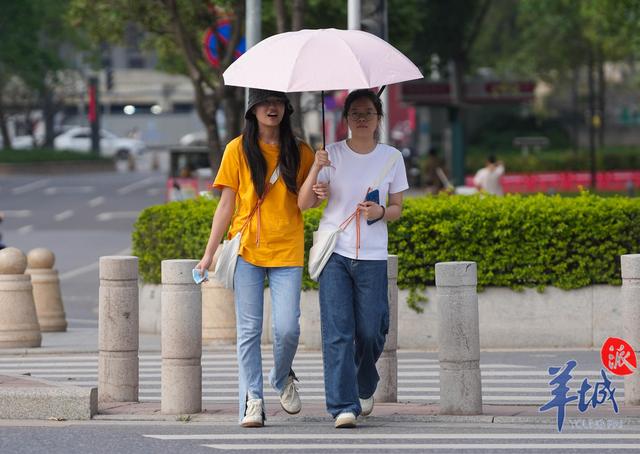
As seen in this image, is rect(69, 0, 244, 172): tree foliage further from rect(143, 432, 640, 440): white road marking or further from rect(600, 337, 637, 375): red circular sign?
rect(143, 432, 640, 440): white road marking

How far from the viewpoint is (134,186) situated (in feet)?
188

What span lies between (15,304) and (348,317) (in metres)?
6.91

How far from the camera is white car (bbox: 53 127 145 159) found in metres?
86.1

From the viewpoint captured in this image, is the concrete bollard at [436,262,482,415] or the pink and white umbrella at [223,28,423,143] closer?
the pink and white umbrella at [223,28,423,143]

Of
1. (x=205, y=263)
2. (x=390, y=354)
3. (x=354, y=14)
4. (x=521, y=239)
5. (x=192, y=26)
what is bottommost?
(x=390, y=354)

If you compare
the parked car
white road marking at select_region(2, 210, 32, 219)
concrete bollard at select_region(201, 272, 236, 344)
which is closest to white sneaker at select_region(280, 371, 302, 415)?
concrete bollard at select_region(201, 272, 236, 344)

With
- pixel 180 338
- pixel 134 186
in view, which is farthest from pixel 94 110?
pixel 180 338

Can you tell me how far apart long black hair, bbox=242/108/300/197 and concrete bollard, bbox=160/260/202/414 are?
0.84m

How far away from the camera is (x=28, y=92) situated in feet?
243

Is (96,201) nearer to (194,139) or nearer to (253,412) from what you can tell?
(194,139)

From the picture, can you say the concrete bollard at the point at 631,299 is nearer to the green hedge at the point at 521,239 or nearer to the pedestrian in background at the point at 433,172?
the green hedge at the point at 521,239

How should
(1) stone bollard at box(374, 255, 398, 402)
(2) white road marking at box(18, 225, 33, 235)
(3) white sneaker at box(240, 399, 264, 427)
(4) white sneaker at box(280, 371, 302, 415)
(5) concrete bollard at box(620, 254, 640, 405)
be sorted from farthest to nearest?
(2) white road marking at box(18, 225, 33, 235), (1) stone bollard at box(374, 255, 398, 402), (5) concrete bollard at box(620, 254, 640, 405), (4) white sneaker at box(280, 371, 302, 415), (3) white sneaker at box(240, 399, 264, 427)

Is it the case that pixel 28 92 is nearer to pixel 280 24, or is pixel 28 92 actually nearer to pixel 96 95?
pixel 96 95

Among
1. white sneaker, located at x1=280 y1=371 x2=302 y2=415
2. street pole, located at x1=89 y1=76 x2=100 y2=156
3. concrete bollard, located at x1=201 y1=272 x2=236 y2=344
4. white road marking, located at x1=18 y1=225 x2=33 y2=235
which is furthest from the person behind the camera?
street pole, located at x1=89 y1=76 x2=100 y2=156
